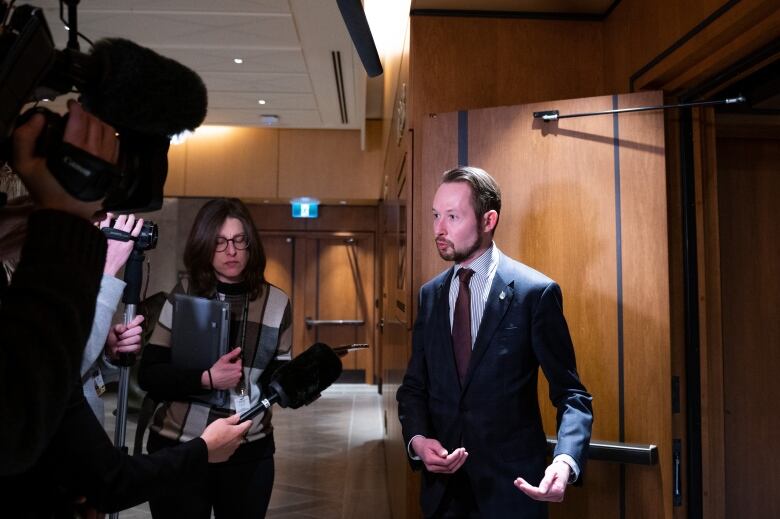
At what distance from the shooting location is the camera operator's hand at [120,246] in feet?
4.73

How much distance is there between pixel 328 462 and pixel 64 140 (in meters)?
4.66

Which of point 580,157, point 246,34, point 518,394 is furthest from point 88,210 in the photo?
point 246,34

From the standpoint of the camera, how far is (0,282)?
721 millimetres

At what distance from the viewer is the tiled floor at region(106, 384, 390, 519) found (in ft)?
12.6

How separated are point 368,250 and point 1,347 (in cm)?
792

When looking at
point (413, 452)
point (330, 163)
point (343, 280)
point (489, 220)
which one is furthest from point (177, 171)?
point (413, 452)

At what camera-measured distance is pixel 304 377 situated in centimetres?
153

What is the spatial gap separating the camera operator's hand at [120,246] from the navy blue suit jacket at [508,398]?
35.8 inches

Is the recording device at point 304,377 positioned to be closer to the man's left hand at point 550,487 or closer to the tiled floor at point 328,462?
the man's left hand at point 550,487

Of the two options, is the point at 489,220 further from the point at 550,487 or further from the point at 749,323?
the point at 749,323

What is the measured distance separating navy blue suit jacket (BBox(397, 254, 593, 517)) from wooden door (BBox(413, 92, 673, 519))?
630mm

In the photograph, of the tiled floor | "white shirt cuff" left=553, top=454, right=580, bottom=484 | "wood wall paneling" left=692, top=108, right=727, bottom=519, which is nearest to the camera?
"white shirt cuff" left=553, top=454, right=580, bottom=484

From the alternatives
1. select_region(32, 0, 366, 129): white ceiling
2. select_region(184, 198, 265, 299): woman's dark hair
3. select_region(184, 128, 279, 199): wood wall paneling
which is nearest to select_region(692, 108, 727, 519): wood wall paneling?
select_region(184, 198, 265, 299): woman's dark hair

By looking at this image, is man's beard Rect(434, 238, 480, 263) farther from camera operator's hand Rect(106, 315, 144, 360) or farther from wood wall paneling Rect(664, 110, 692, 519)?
wood wall paneling Rect(664, 110, 692, 519)
